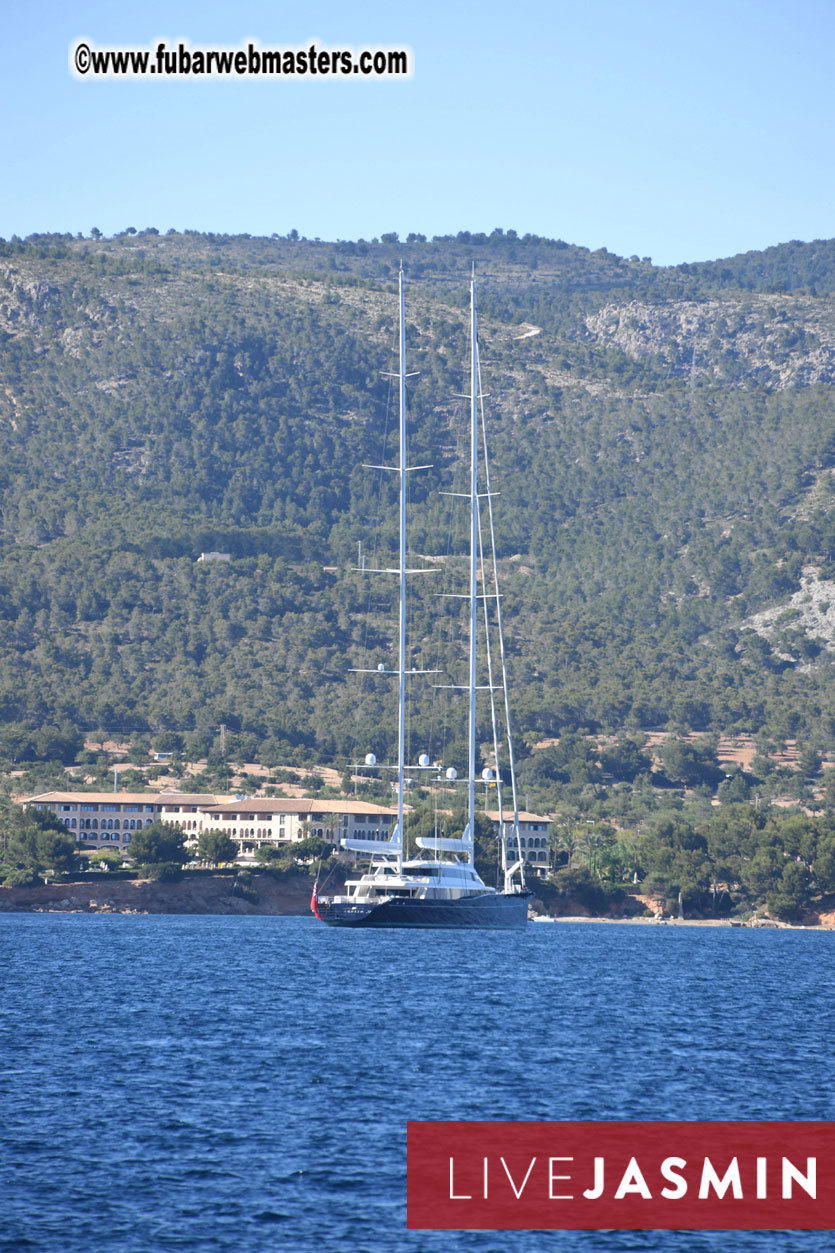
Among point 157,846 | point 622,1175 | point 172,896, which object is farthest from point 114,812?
point 622,1175

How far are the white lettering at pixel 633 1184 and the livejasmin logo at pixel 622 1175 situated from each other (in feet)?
0.07

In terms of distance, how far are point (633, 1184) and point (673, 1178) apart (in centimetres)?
97

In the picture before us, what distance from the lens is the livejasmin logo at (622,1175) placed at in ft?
80.7

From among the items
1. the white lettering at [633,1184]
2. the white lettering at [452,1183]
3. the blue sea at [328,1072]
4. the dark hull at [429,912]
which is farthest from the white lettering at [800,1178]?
the dark hull at [429,912]

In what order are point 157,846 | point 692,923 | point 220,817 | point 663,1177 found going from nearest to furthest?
point 663,1177
point 157,846
point 692,923
point 220,817

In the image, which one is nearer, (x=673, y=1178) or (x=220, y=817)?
(x=673, y=1178)

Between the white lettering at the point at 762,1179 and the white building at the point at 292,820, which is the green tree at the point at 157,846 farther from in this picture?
the white lettering at the point at 762,1179

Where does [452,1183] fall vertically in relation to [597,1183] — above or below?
above

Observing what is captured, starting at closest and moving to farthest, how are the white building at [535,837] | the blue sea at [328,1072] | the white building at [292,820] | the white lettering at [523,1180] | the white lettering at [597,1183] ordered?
the blue sea at [328,1072] → the white lettering at [523,1180] → the white lettering at [597,1183] → the white building at [292,820] → the white building at [535,837]

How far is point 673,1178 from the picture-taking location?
2702 centimetres

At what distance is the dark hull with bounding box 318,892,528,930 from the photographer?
74250 mm

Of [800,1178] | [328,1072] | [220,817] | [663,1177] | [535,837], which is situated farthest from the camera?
[535,837]

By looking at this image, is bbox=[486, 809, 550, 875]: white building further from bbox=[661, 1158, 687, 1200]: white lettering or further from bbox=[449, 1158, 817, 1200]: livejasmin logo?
bbox=[449, 1158, 817, 1200]: livejasmin logo

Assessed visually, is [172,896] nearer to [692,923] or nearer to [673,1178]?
[692,923]
